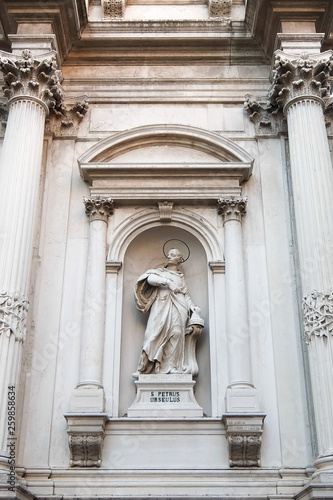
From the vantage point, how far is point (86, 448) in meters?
9.91

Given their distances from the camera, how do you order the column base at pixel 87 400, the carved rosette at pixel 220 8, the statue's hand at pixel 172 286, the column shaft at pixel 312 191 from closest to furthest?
the column base at pixel 87 400, the column shaft at pixel 312 191, the statue's hand at pixel 172 286, the carved rosette at pixel 220 8

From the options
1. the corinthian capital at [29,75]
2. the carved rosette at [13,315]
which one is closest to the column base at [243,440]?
the carved rosette at [13,315]

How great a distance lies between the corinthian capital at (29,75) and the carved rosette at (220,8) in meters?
3.71

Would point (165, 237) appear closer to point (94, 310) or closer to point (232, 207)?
point (232, 207)

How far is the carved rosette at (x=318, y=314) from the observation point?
10.0 meters

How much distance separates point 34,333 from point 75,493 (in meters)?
2.59

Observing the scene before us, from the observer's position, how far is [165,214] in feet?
39.6

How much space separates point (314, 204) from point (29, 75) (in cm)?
540

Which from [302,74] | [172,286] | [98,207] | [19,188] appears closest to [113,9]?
[302,74]

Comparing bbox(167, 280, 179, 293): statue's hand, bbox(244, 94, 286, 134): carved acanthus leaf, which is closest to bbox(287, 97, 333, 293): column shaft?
bbox(244, 94, 286, 134): carved acanthus leaf

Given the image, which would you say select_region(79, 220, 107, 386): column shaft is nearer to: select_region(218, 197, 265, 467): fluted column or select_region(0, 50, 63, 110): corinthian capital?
select_region(218, 197, 265, 467): fluted column

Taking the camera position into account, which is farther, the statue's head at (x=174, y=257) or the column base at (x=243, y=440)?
the statue's head at (x=174, y=257)

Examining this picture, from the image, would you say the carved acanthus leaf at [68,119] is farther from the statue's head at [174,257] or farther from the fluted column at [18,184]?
the statue's head at [174,257]

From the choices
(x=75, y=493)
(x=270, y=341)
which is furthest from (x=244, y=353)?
(x=75, y=493)
